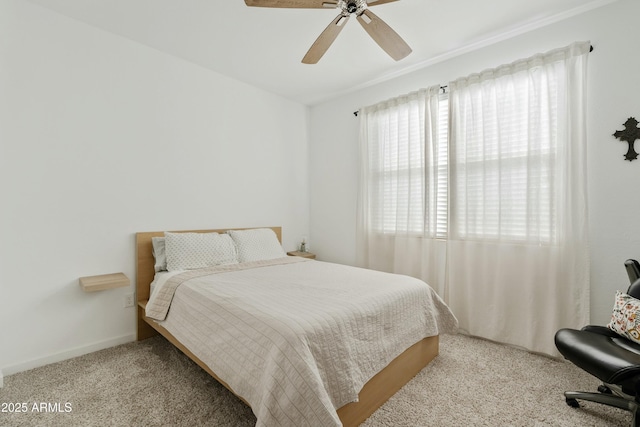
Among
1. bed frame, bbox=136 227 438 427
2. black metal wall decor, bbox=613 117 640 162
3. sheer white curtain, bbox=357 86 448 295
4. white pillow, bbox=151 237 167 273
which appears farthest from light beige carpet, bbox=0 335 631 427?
black metal wall decor, bbox=613 117 640 162

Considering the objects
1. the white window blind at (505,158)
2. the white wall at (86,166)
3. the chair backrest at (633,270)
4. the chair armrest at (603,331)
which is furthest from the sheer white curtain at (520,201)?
the white wall at (86,166)

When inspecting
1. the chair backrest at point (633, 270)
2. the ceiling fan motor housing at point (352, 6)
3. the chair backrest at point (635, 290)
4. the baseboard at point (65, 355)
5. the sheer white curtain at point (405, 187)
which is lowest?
the baseboard at point (65, 355)

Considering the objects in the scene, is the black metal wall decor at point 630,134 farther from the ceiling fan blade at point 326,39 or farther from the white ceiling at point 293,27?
the ceiling fan blade at point 326,39

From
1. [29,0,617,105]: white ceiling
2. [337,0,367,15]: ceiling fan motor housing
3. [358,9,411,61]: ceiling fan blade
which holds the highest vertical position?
[29,0,617,105]: white ceiling

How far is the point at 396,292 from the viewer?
1.93 meters

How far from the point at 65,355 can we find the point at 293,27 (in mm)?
3137

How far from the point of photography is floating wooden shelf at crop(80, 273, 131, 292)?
84.8 inches

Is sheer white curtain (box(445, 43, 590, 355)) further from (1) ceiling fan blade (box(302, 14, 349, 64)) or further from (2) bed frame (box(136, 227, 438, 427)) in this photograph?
(1) ceiling fan blade (box(302, 14, 349, 64))

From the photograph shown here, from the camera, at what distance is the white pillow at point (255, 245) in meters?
3.00

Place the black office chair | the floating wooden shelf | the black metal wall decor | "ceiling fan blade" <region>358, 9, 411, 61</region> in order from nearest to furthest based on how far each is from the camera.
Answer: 1. the black office chair
2. "ceiling fan blade" <region>358, 9, 411, 61</region>
3. the black metal wall decor
4. the floating wooden shelf

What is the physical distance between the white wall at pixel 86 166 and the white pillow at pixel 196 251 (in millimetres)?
302

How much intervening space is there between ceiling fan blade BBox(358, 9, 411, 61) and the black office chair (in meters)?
2.04

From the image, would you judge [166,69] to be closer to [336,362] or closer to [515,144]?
[336,362]

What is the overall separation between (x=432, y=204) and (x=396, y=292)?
133 cm
